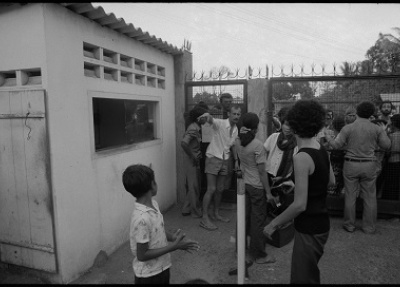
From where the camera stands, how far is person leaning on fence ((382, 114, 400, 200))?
4.58 m

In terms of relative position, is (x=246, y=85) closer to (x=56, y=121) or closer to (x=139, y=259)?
(x=56, y=121)

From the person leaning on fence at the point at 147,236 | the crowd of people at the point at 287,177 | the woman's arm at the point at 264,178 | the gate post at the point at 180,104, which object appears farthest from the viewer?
the gate post at the point at 180,104

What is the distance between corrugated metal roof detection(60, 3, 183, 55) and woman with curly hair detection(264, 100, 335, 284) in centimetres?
247

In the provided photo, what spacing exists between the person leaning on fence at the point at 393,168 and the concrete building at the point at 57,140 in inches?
160

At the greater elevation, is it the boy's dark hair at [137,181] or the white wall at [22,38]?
the white wall at [22,38]

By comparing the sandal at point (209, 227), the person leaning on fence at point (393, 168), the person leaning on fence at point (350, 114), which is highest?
the person leaning on fence at point (350, 114)

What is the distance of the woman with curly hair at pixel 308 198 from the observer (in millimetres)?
2107

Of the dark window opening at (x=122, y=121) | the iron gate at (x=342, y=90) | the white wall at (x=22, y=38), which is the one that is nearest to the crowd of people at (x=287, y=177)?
the iron gate at (x=342, y=90)

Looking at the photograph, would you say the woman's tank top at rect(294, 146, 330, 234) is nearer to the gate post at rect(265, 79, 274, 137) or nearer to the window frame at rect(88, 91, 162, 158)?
the window frame at rect(88, 91, 162, 158)

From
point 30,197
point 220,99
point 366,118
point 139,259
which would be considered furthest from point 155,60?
point 139,259

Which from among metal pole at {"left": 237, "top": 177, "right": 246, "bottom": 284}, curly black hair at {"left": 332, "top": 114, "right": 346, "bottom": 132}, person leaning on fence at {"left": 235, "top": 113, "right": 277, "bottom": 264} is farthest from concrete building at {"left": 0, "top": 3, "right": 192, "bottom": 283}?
curly black hair at {"left": 332, "top": 114, "right": 346, "bottom": 132}

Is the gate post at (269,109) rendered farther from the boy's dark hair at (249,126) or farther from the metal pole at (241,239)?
the metal pole at (241,239)

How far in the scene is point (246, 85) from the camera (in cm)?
528

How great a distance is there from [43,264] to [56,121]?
153 cm
